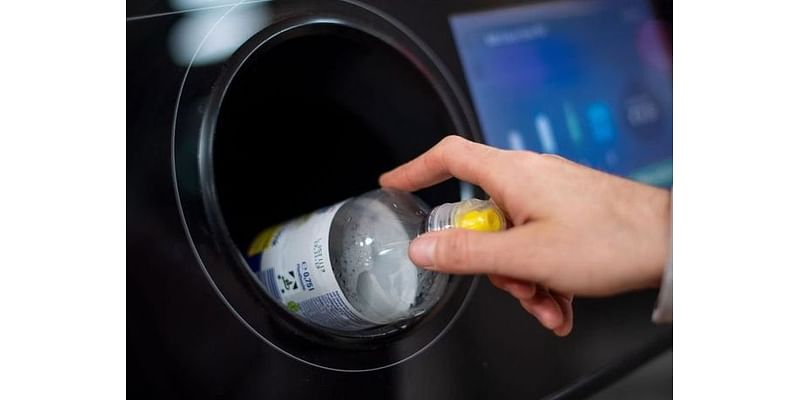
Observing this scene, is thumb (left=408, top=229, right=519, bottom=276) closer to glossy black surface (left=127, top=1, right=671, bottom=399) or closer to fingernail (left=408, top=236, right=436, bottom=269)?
fingernail (left=408, top=236, right=436, bottom=269)

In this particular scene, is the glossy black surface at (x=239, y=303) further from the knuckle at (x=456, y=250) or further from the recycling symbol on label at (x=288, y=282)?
the knuckle at (x=456, y=250)

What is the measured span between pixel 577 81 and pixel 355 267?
1.17 feet

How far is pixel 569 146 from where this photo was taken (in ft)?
2.60

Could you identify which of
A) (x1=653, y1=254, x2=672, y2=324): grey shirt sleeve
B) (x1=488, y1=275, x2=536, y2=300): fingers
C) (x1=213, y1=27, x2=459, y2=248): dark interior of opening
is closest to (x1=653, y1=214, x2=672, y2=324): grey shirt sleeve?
(x1=653, y1=254, x2=672, y2=324): grey shirt sleeve

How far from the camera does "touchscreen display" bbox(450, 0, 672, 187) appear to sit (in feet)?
2.50

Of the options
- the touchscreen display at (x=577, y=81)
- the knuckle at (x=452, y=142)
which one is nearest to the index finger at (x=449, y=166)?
the knuckle at (x=452, y=142)

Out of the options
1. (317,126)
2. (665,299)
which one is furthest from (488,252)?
(317,126)

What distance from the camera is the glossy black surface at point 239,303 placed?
549 mm

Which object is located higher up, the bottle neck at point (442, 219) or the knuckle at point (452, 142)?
the knuckle at point (452, 142)

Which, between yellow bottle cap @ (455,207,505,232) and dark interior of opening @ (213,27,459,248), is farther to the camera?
dark interior of opening @ (213,27,459,248)

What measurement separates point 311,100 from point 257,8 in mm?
164

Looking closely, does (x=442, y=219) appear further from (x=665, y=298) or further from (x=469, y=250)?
(x=665, y=298)

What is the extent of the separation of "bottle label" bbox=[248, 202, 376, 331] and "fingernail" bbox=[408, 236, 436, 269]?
72 millimetres
